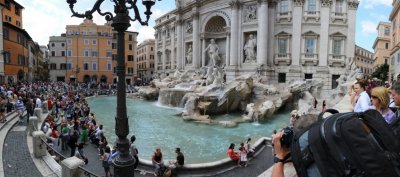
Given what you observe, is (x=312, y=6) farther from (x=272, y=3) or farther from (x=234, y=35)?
(x=234, y=35)

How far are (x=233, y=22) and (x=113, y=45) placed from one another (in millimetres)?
32177

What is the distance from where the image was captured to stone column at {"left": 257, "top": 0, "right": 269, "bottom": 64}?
29.4 m

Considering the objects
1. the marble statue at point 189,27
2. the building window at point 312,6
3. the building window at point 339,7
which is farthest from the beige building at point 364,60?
the marble statue at point 189,27

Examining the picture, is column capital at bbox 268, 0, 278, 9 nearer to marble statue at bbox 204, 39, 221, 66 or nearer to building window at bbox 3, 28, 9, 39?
marble statue at bbox 204, 39, 221, 66

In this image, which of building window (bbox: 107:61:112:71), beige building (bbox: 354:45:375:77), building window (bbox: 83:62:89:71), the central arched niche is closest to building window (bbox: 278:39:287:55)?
the central arched niche

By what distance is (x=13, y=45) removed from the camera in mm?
33688

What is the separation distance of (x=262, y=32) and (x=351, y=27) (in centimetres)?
888

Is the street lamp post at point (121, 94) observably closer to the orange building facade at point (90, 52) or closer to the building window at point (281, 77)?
the building window at point (281, 77)

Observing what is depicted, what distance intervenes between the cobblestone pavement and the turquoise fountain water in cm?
390

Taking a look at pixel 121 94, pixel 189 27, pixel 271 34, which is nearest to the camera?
pixel 121 94

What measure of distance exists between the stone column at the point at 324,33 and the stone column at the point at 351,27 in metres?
2.02

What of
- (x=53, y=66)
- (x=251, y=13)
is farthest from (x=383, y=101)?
(x=53, y=66)

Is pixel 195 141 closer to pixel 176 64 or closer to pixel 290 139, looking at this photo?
pixel 290 139

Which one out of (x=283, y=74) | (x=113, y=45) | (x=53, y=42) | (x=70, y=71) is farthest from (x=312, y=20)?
(x=53, y=42)
